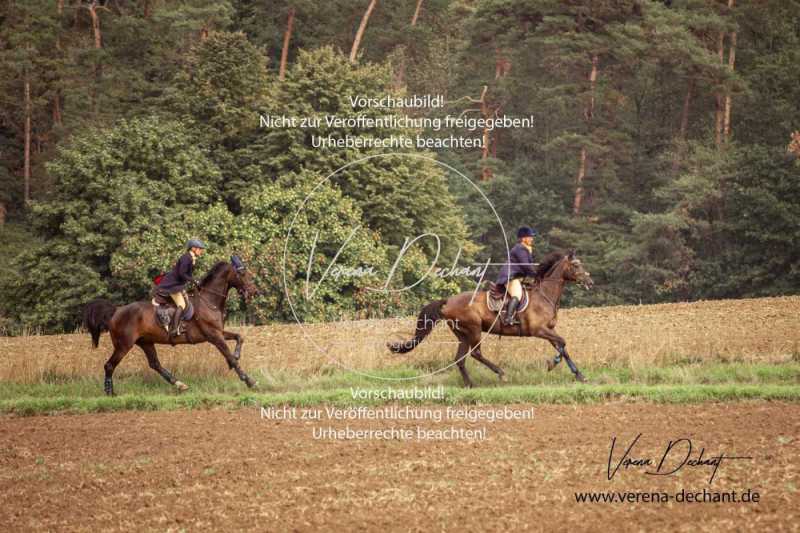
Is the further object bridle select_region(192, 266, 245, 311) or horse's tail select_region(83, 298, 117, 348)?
horse's tail select_region(83, 298, 117, 348)

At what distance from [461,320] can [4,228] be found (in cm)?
3596

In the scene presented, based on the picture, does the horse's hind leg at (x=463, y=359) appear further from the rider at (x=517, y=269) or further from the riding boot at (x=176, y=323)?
the riding boot at (x=176, y=323)

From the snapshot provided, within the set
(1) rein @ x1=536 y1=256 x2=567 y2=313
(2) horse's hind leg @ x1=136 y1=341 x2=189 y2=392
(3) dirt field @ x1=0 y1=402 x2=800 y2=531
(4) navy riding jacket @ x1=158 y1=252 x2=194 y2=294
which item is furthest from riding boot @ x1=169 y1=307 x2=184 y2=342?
(1) rein @ x1=536 y1=256 x2=567 y2=313

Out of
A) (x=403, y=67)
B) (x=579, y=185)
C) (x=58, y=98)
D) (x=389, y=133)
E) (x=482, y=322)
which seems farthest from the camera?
(x=403, y=67)

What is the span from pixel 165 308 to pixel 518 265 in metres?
6.62

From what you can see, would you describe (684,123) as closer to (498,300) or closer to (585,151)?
(585,151)

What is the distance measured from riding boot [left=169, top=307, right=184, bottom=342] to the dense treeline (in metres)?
12.0

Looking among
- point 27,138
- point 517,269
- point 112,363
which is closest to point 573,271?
point 517,269

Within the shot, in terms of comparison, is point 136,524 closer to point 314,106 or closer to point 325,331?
point 325,331

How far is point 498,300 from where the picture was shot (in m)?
17.7

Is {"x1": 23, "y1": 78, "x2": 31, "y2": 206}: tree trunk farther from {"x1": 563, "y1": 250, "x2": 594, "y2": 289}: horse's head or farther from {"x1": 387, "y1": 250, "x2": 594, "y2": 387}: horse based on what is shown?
{"x1": 563, "y1": 250, "x2": 594, "y2": 289}: horse's head

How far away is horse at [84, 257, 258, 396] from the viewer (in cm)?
1783

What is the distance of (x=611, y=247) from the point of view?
4453cm
